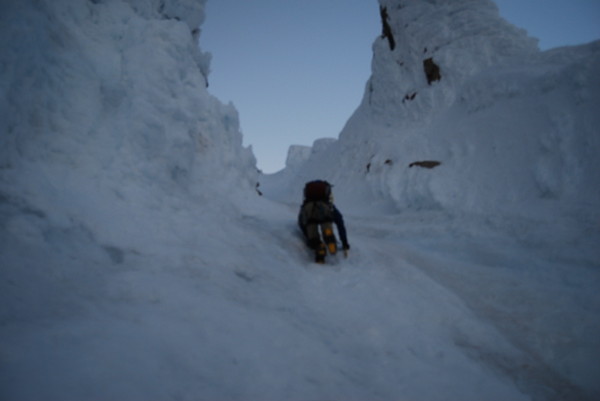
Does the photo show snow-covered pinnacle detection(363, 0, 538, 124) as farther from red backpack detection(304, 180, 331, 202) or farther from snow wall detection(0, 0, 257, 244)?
snow wall detection(0, 0, 257, 244)

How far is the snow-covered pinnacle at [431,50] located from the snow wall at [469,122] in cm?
6

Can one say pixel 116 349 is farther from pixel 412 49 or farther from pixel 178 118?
pixel 412 49

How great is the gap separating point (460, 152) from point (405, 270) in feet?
26.7

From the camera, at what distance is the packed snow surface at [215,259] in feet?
6.92

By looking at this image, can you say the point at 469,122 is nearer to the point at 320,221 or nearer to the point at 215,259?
the point at 320,221

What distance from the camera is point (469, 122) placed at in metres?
12.5

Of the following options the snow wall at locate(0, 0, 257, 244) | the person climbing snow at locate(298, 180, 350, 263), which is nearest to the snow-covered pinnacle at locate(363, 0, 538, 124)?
the person climbing snow at locate(298, 180, 350, 263)

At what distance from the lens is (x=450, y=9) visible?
17.7m

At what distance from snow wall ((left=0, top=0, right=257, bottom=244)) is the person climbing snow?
1.81 m

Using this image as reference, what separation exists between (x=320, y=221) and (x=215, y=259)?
2.12 m

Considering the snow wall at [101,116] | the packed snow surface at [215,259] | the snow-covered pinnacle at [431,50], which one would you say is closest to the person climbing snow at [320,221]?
the packed snow surface at [215,259]

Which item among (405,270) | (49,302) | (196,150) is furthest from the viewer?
(196,150)

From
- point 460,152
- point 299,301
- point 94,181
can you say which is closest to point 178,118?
point 94,181

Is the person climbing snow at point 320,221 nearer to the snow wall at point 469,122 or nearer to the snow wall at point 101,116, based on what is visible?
the snow wall at point 101,116
